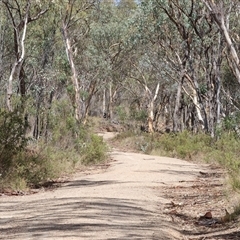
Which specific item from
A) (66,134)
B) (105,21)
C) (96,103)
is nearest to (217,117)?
(66,134)

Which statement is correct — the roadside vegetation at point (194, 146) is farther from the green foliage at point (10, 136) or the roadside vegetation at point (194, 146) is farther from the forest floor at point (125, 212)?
the green foliage at point (10, 136)

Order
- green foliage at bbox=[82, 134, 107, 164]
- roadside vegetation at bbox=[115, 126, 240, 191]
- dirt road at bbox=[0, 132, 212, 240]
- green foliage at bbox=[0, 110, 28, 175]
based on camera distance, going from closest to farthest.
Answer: dirt road at bbox=[0, 132, 212, 240]
green foliage at bbox=[0, 110, 28, 175]
roadside vegetation at bbox=[115, 126, 240, 191]
green foliage at bbox=[82, 134, 107, 164]

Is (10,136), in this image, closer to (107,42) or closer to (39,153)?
(39,153)

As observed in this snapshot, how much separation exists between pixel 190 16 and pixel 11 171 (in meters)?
14.7

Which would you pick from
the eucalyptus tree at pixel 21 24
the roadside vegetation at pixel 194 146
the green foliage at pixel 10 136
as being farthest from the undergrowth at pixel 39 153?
the roadside vegetation at pixel 194 146

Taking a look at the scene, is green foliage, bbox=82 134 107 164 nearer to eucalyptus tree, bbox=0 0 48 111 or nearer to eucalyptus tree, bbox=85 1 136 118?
eucalyptus tree, bbox=0 0 48 111

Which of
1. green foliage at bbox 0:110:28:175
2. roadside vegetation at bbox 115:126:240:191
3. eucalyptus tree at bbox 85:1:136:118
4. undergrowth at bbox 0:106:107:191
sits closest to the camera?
undergrowth at bbox 0:106:107:191

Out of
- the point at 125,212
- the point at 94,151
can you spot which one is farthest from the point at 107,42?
the point at 125,212

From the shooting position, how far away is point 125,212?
842 centimetres

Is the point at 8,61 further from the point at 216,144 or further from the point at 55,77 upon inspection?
the point at 216,144

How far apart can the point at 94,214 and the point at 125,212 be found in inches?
22.8

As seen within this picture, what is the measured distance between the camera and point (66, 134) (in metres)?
20.3

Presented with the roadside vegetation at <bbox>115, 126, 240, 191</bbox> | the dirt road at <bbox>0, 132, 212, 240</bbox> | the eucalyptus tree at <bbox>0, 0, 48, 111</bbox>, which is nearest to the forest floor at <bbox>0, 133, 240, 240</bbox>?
the dirt road at <bbox>0, 132, 212, 240</bbox>

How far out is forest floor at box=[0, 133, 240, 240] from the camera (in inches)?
271
